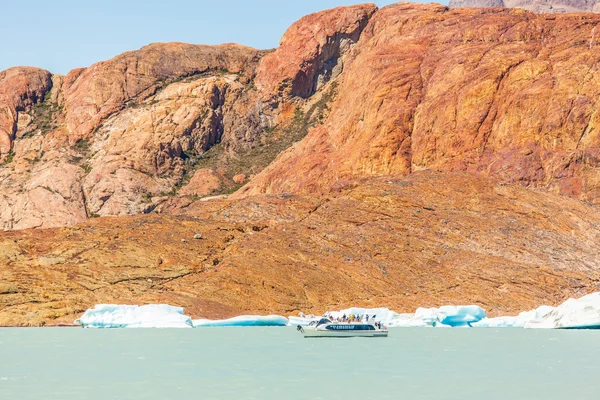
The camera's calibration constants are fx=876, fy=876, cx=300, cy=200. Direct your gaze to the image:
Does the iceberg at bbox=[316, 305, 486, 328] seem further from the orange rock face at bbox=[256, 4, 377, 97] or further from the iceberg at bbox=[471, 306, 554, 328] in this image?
the orange rock face at bbox=[256, 4, 377, 97]

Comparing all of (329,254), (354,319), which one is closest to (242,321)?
(354,319)

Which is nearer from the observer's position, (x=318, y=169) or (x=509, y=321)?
(x=509, y=321)

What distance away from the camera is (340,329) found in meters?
66.4

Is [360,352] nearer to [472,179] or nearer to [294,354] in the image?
[294,354]

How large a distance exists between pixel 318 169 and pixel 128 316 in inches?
2470

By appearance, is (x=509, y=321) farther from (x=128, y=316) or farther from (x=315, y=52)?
(x=315, y=52)

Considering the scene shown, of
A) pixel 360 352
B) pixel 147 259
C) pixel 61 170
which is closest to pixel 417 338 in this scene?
pixel 360 352

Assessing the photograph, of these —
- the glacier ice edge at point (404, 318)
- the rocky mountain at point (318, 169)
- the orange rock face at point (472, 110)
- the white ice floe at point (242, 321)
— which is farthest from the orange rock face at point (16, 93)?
the white ice floe at point (242, 321)

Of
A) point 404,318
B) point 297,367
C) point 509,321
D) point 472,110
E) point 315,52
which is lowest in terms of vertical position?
point 509,321

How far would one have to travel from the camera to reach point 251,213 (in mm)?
112500

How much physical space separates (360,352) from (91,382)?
19.2 metres

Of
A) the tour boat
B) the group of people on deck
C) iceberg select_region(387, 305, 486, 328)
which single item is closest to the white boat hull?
the tour boat

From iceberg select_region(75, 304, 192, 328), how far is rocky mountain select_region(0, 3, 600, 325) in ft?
29.6

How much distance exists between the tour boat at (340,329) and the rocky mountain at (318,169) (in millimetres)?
21753
